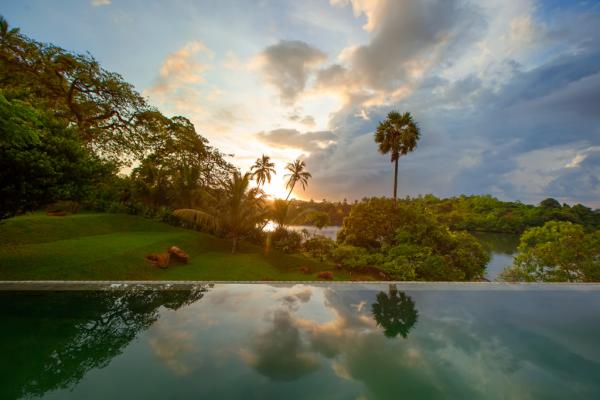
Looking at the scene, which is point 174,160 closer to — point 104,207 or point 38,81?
point 104,207

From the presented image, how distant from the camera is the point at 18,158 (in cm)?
668

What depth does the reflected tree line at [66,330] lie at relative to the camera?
9.61 feet

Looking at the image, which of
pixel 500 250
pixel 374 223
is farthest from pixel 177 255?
pixel 500 250

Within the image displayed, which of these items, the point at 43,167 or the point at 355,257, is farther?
the point at 355,257

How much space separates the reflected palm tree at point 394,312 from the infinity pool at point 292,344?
0.02 metres

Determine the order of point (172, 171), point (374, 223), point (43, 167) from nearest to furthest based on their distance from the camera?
point (43, 167)
point (374, 223)
point (172, 171)

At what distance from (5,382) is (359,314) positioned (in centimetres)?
472

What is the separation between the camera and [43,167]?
23.6 feet

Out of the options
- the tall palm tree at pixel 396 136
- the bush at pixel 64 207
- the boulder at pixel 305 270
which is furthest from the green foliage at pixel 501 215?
the bush at pixel 64 207

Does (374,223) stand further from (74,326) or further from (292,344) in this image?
(74,326)

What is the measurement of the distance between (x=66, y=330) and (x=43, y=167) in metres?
5.61

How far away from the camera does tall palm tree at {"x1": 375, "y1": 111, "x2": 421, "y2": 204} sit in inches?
888

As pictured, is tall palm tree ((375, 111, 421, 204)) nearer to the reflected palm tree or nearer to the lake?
the lake

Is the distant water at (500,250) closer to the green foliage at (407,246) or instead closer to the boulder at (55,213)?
the green foliage at (407,246)
